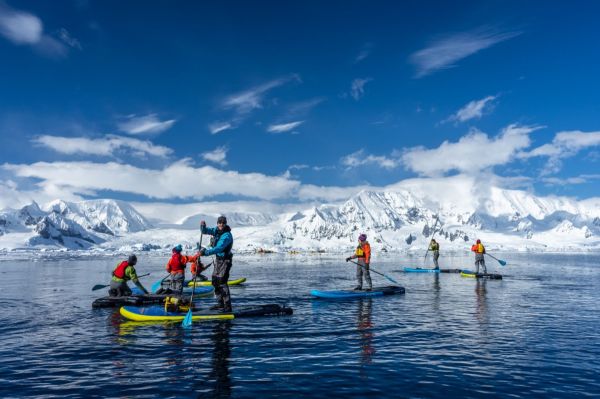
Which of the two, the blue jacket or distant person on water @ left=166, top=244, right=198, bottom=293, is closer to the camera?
the blue jacket

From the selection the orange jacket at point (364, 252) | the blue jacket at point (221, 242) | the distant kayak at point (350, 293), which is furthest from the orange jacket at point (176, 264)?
the blue jacket at point (221, 242)

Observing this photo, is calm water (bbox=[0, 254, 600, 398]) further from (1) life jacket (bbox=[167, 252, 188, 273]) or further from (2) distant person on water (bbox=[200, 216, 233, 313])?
(1) life jacket (bbox=[167, 252, 188, 273])

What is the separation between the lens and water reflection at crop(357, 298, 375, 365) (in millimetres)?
12844

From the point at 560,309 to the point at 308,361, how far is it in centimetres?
1514

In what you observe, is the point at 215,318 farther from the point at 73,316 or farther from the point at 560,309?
the point at 560,309

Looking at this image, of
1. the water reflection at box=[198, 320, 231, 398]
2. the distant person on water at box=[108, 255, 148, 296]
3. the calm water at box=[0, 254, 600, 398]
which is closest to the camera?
the water reflection at box=[198, 320, 231, 398]

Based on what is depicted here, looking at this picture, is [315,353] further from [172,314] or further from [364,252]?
[364,252]

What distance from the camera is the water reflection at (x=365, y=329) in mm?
12844

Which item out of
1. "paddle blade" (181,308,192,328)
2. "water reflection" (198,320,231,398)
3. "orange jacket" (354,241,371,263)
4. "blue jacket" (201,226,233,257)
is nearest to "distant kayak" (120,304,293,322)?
"paddle blade" (181,308,192,328)

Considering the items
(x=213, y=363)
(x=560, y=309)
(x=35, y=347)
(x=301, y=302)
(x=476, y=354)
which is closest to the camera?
(x=213, y=363)

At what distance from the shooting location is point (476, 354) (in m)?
12.9

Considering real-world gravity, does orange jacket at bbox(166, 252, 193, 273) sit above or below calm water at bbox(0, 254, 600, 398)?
above

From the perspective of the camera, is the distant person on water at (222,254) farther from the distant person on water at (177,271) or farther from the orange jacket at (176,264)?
the orange jacket at (176,264)

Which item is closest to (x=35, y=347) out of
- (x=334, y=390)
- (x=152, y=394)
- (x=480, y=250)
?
(x=152, y=394)
